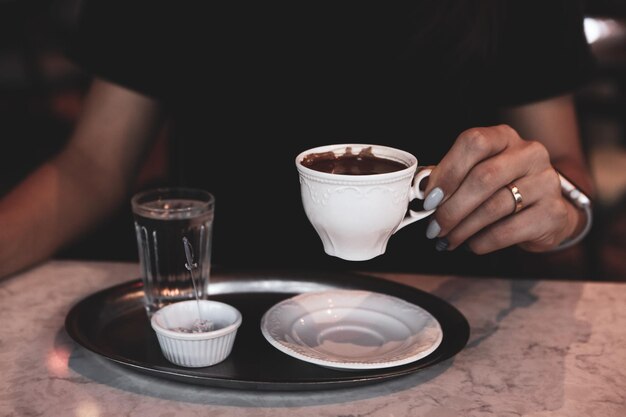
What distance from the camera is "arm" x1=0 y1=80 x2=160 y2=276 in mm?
1498

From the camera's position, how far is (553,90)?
5.57 ft

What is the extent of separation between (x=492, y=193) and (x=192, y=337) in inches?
19.9

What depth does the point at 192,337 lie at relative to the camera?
103 cm

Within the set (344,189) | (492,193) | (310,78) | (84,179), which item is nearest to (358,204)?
(344,189)

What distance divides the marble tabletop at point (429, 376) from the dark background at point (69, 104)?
4.99ft

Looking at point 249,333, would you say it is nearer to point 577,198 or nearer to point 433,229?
point 433,229

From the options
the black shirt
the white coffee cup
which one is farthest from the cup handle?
the black shirt

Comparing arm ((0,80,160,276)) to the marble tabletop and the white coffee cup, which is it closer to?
the marble tabletop

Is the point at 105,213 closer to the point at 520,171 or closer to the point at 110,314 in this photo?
the point at 110,314

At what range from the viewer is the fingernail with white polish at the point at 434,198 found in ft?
3.57

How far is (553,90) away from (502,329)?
69 centimetres

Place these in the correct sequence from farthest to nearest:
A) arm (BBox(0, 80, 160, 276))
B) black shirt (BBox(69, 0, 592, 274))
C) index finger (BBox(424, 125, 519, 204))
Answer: black shirt (BBox(69, 0, 592, 274)), arm (BBox(0, 80, 160, 276)), index finger (BBox(424, 125, 519, 204))

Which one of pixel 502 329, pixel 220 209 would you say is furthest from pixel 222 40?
pixel 502 329

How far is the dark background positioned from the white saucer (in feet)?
5.57
